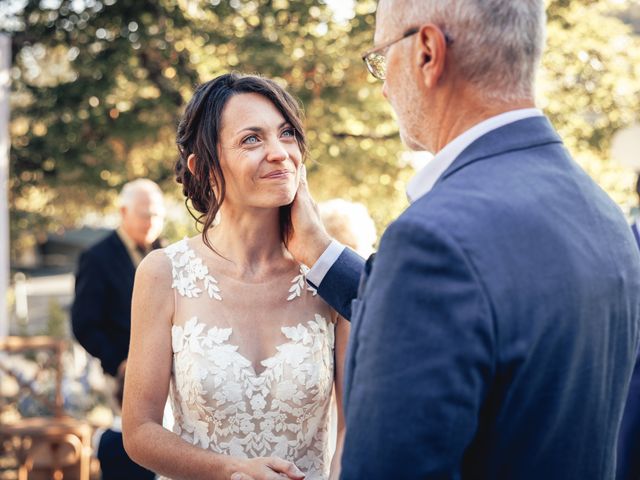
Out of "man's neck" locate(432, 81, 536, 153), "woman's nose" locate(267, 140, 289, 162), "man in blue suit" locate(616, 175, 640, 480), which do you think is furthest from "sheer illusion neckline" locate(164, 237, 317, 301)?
"man in blue suit" locate(616, 175, 640, 480)

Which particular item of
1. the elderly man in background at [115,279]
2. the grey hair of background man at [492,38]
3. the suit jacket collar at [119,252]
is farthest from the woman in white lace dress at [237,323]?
the suit jacket collar at [119,252]

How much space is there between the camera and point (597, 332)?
142 cm

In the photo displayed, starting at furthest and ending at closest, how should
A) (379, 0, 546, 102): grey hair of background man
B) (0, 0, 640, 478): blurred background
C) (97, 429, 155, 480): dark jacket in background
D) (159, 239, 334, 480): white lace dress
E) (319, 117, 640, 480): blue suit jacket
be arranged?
1. (0, 0, 640, 478): blurred background
2. (97, 429, 155, 480): dark jacket in background
3. (159, 239, 334, 480): white lace dress
4. (379, 0, 546, 102): grey hair of background man
5. (319, 117, 640, 480): blue suit jacket

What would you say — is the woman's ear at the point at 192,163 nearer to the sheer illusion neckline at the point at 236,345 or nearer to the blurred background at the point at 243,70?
the sheer illusion neckline at the point at 236,345

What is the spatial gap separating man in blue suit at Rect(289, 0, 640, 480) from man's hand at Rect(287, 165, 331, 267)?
2.71ft

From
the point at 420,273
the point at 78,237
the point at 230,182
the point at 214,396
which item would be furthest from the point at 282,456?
the point at 78,237

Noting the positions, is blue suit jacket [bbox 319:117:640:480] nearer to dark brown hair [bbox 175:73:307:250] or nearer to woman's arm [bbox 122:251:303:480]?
woman's arm [bbox 122:251:303:480]

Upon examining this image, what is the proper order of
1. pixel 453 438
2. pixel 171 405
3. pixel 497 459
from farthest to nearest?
1. pixel 171 405
2. pixel 497 459
3. pixel 453 438

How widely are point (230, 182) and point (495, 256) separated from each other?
139 cm

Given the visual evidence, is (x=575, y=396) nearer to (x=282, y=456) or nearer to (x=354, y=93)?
(x=282, y=456)

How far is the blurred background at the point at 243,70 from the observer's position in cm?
687

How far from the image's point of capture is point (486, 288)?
4.21 feet

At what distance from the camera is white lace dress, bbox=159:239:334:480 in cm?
244

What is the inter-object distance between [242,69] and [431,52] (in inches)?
211
